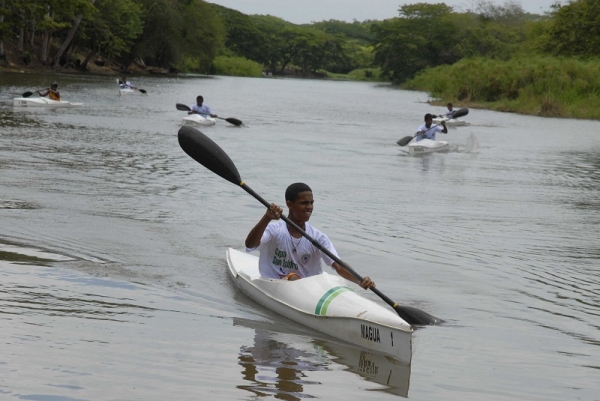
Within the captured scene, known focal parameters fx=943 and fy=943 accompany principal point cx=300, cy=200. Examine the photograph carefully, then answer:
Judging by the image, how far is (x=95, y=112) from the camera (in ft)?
107

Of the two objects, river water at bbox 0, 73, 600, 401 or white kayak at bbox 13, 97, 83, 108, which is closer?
river water at bbox 0, 73, 600, 401

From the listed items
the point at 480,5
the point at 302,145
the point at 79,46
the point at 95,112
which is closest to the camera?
the point at 302,145

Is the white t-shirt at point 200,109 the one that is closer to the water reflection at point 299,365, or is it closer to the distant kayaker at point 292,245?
the distant kayaker at point 292,245

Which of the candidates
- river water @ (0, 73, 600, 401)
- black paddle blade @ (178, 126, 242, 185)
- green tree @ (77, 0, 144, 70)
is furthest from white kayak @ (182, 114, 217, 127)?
green tree @ (77, 0, 144, 70)

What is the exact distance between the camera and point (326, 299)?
24.5 feet

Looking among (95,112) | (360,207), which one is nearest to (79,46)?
(95,112)

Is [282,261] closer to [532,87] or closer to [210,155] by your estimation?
[210,155]

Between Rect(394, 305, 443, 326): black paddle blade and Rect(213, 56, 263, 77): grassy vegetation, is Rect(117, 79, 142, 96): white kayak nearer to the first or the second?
Rect(394, 305, 443, 326): black paddle blade

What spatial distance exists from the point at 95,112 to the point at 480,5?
121838 mm

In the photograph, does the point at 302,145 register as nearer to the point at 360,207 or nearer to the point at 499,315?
the point at 360,207

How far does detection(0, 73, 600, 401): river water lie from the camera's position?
639 centimetres

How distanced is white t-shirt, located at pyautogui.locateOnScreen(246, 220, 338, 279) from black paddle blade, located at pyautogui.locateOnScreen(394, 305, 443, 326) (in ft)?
2.42

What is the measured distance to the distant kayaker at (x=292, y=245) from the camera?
7770 mm

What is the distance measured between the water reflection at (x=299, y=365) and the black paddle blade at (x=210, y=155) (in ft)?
6.33
